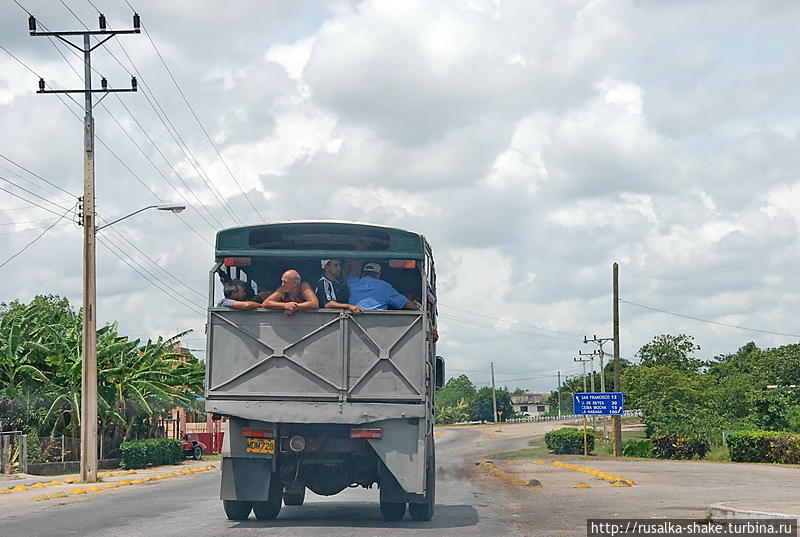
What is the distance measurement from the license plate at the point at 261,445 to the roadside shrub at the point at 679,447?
118 ft

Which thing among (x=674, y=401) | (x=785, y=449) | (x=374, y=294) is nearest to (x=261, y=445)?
(x=374, y=294)

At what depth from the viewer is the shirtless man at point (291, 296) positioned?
1299cm

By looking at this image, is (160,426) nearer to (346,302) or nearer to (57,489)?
(57,489)

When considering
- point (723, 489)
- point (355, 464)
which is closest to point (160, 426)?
point (723, 489)

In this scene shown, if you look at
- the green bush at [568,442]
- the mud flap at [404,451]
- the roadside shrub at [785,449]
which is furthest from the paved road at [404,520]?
the green bush at [568,442]

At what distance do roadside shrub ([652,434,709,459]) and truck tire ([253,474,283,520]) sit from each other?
34406 millimetres

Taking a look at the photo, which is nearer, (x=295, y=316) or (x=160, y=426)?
(x=295, y=316)

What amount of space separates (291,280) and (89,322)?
58.9ft

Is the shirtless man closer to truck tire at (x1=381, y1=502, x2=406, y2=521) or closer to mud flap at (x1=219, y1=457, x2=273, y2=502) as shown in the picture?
mud flap at (x1=219, y1=457, x2=273, y2=502)

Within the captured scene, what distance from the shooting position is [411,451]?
42.2 ft

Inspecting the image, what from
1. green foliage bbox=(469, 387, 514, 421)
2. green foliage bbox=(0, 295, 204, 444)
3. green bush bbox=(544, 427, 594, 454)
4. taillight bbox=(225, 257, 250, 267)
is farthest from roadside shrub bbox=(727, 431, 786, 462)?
green foliage bbox=(469, 387, 514, 421)

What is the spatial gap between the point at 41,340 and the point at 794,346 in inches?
2219

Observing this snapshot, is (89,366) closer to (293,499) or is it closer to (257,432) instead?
(293,499)

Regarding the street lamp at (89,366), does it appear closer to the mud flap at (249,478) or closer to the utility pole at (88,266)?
the utility pole at (88,266)
